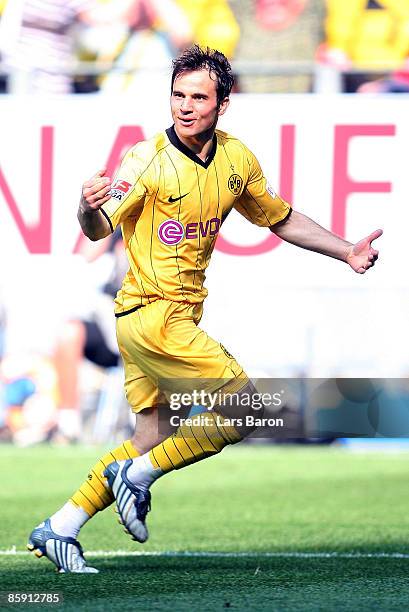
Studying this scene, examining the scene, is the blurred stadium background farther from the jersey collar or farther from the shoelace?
the shoelace

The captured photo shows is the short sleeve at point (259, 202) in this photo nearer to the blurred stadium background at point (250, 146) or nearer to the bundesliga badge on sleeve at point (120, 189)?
the bundesliga badge on sleeve at point (120, 189)

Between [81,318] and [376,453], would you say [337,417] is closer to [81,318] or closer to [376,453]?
[376,453]

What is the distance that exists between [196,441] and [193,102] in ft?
3.97

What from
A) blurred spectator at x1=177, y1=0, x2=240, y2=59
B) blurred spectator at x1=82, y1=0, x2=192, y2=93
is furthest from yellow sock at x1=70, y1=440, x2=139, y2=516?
blurred spectator at x1=177, y1=0, x2=240, y2=59

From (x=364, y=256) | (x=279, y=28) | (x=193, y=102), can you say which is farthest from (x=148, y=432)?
(x=279, y=28)

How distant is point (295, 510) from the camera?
7023mm

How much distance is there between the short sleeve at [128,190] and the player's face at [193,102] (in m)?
0.19

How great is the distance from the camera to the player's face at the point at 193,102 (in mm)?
4375

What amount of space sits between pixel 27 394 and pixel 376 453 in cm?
297

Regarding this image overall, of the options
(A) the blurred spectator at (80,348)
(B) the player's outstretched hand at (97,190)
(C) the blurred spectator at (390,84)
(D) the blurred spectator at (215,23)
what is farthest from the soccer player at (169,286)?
(D) the blurred spectator at (215,23)

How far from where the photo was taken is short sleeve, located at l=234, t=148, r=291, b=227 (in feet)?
15.5

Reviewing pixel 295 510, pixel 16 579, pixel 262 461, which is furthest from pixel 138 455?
pixel 262 461

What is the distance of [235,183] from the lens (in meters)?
4.59

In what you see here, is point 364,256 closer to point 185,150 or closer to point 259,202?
point 259,202
